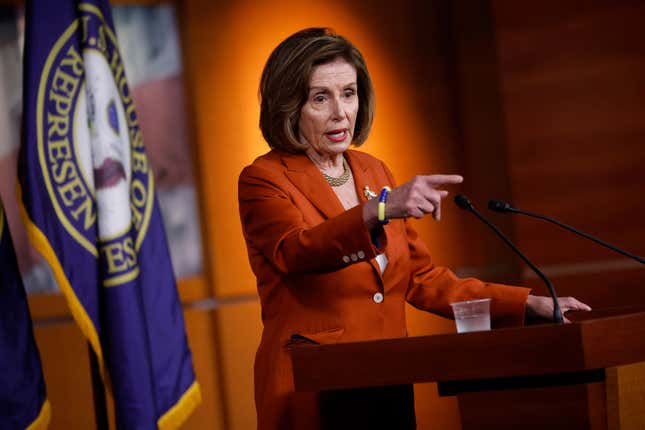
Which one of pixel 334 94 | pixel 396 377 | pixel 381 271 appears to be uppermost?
pixel 334 94

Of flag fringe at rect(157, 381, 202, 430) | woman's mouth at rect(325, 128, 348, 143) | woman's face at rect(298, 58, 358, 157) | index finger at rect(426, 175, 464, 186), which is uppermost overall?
woman's face at rect(298, 58, 358, 157)

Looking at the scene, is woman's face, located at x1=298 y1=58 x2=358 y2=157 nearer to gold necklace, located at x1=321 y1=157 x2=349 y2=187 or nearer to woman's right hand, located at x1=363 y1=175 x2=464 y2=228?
gold necklace, located at x1=321 y1=157 x2=349 y2=187

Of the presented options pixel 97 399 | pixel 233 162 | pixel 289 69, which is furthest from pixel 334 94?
pixel 233 162

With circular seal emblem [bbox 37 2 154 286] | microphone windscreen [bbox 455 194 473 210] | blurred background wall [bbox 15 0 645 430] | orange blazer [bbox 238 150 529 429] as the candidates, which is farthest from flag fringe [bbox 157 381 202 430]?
microphone windscreen [bbox 455 194 473 210]

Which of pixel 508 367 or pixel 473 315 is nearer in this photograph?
pixel 508 367

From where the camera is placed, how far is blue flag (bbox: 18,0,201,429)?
2840 millimetres

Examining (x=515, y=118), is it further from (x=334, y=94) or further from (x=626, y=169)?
(x=334, y=94)

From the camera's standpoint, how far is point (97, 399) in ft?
9.61

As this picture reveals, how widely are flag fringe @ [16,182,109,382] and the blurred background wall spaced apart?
0.93m

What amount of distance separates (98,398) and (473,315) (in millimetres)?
1649

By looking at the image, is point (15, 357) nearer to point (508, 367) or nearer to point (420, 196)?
point (420, 196)

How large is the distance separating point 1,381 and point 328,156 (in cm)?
140

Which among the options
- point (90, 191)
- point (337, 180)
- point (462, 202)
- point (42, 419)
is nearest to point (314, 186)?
point (337, 180)

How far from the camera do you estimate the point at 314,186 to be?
2098mm
